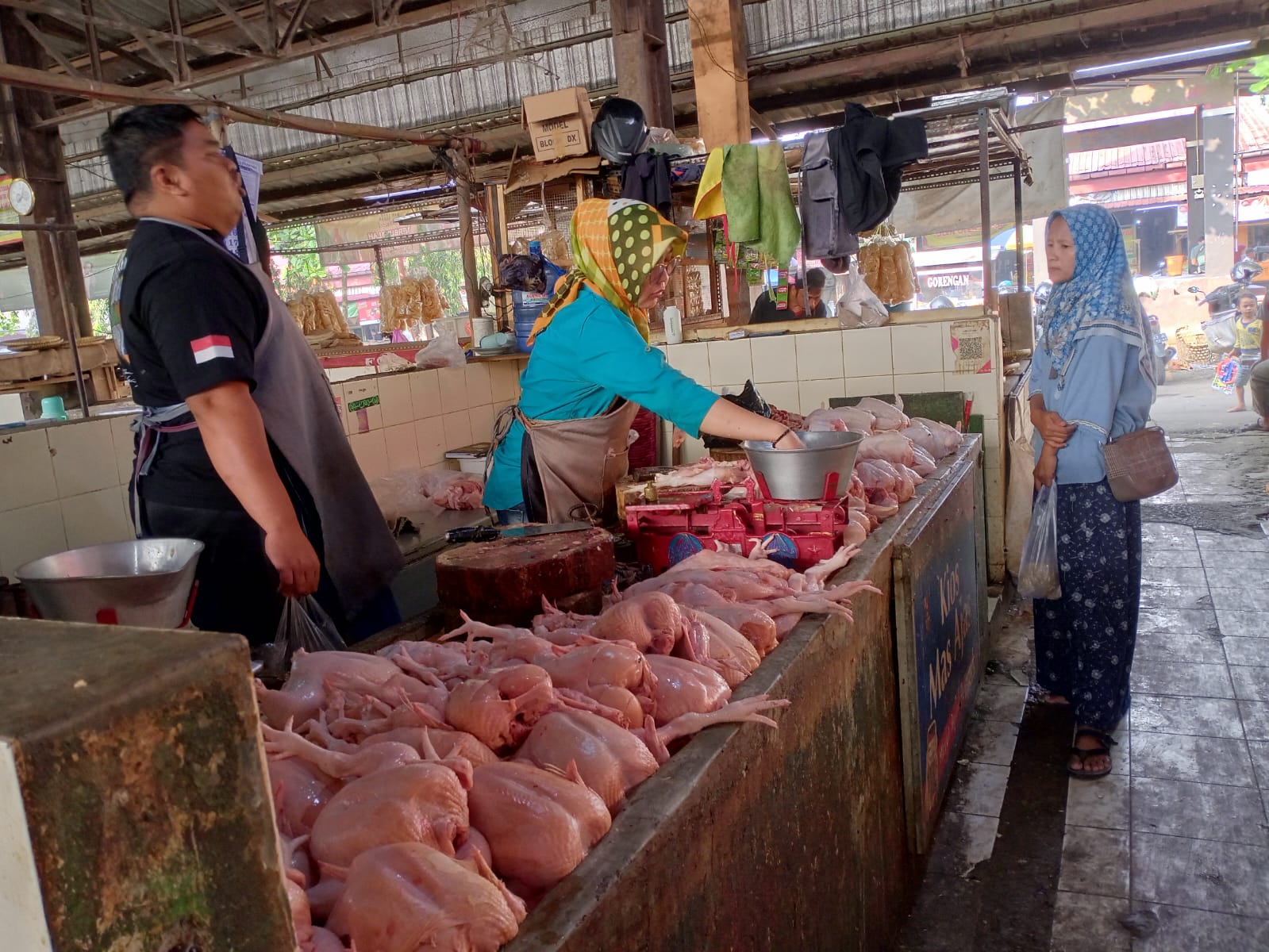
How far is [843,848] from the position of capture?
7.97 feet

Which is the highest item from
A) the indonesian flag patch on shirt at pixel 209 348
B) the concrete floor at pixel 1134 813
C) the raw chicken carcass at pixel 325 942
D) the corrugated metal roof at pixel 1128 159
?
the corrugated metal roof at pixel 1128 159

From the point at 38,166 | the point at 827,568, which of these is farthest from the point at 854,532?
the point at 38,166

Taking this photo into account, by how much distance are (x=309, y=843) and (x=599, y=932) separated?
17.8 inches

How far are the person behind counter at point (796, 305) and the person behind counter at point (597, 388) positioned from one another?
417 cm

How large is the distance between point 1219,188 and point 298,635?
23030mm

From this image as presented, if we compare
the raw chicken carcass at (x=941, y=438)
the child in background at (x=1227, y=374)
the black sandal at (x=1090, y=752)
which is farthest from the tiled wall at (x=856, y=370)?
the child in background at (x=1227, y=374)

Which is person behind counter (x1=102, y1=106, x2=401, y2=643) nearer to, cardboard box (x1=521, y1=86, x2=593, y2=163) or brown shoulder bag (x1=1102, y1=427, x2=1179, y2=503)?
brown shoulder bag (x1=1102, y1=427, x2=1179, y2=503)

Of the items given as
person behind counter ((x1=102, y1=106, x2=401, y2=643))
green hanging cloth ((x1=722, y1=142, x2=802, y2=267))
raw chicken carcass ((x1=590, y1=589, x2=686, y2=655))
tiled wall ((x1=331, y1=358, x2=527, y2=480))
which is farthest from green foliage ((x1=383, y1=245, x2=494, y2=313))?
raw chicken carcass ((x1=590, y1=589, x2=686, y2=655))

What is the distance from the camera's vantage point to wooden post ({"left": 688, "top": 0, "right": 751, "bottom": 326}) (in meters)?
7.02

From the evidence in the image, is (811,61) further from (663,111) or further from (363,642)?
(363,642)

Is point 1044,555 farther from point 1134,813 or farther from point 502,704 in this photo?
point 502,704

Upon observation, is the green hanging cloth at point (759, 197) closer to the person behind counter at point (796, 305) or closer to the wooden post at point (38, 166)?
the person behind counter at point (796, 305)

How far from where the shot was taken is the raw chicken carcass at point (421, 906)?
115 centimetres

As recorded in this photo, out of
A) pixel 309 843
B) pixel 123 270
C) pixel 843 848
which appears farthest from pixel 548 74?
pixel 309 843
